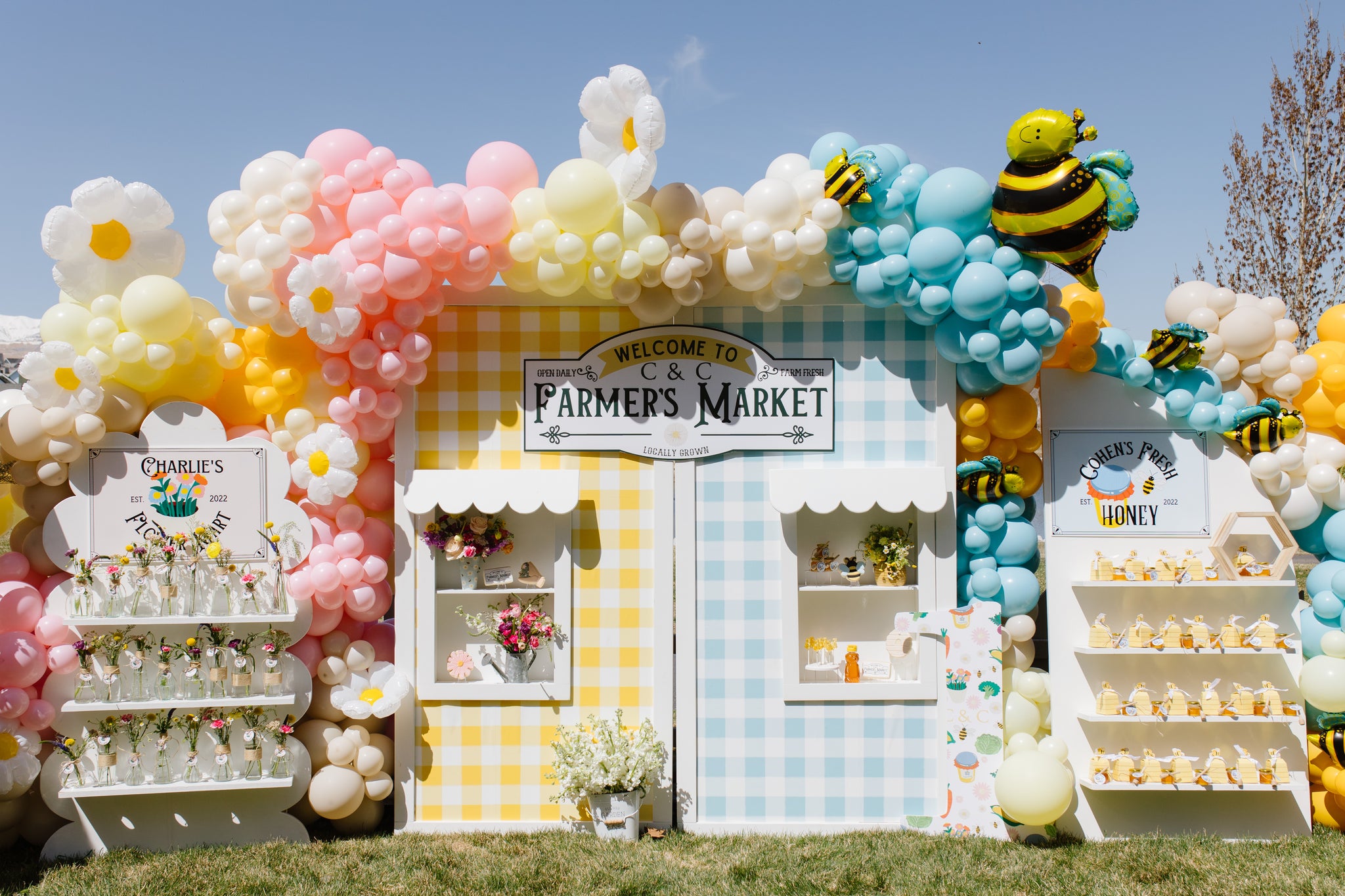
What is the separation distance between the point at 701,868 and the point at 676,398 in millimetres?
2323

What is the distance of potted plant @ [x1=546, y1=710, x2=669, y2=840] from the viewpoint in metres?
4.20

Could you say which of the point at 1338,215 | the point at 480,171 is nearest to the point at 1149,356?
the point at 480,171

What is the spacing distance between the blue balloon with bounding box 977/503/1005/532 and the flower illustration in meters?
2.81

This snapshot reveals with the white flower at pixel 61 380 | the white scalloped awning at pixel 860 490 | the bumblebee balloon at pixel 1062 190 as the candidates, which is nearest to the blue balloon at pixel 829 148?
the bumblebee balloon at pixel 1062 190

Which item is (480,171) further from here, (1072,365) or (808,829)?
(808,829)

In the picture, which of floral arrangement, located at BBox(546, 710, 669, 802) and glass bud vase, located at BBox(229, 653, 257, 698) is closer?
floral arrangement, located at BBox(546, 710, 669, 802)

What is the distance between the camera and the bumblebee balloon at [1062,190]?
4059 mm

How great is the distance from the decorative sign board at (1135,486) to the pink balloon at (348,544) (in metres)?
3.73

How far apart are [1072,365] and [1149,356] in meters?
0.40

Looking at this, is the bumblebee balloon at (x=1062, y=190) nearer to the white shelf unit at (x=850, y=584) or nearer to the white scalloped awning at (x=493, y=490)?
the white shelf unit at (x=850, y=584)

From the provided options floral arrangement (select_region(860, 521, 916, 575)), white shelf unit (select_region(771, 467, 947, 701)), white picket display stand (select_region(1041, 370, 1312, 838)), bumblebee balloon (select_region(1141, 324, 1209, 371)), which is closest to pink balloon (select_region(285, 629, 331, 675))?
white shelf unit (select_region(771, 467, 947, 701))

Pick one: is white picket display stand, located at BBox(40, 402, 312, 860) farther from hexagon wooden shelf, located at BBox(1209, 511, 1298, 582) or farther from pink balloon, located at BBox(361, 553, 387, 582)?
hexagon wooden shelf, located at BBox(1209, 511, 1298, 582)

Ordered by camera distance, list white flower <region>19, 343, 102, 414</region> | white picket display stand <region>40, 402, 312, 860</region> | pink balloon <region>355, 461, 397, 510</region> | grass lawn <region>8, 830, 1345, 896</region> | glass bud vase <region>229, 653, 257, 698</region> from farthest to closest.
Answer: pink balloon <region>355, 461, 397, 510</region> < glass bud vase <region>229, 653, 257, 698</region> < white picket display stand <region>40, 402, 312, 860</region> < white flower <region>19, 343, 102, 414</region> < grass lawn <region>8, 830, 1345, 896</region>

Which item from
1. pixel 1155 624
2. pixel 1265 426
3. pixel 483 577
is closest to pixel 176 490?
pixel 483 577
